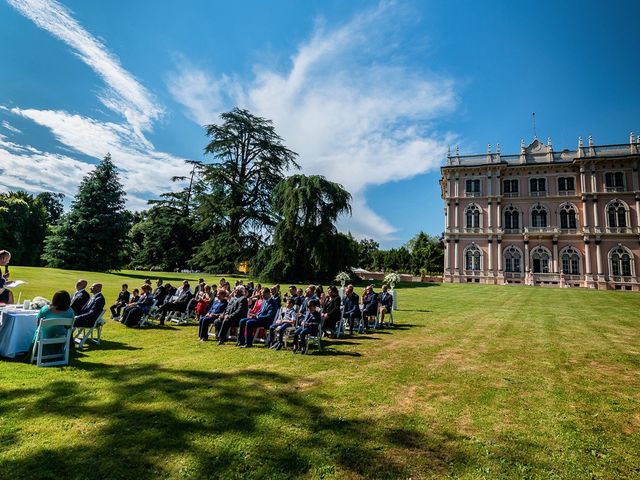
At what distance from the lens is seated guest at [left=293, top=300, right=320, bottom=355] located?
24.3 feet

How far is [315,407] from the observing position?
4.32 meters

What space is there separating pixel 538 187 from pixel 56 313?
4396cm

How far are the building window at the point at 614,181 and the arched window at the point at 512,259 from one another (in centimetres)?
1068

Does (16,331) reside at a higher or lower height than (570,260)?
lower

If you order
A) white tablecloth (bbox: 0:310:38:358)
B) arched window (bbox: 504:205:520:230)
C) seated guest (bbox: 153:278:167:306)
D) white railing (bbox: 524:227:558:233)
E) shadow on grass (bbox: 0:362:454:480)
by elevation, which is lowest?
shadow on grass (bbox: 0:362:454:480)

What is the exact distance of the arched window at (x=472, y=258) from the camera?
128ft

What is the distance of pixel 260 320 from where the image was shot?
8.19 metres

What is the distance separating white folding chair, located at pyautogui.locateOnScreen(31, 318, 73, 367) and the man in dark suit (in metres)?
1.18

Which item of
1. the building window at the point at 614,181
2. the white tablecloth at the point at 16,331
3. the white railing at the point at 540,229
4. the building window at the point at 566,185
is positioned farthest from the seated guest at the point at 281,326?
the building window at the point at 614,181

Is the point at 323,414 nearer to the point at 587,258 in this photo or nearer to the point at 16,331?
the point at 16,331

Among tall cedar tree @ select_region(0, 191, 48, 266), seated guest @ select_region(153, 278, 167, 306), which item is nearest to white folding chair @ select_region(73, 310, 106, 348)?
seated guest @ select_region(153, 278, 167, 306)


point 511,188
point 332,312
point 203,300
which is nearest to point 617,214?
point 511,188

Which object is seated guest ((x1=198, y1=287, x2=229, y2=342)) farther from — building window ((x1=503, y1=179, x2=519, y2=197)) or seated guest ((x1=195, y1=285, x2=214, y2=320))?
building window ((x1=503, y1=179, x2=519, y2=197))

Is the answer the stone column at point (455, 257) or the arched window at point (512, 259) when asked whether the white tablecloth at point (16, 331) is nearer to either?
the stone column at point (455, 257)
